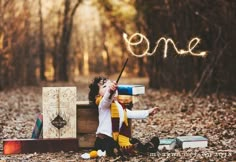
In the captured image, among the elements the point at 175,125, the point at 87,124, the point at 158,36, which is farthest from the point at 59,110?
the point at 158,36

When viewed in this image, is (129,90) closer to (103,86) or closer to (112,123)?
(103,86)

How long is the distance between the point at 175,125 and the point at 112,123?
351 centimetres

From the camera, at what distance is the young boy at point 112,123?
273 inches

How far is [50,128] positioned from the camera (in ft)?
24.3

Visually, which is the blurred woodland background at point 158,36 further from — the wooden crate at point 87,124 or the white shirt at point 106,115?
the white shirt at point 106,115

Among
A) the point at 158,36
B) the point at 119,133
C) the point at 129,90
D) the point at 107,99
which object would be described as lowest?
the point at 119,133

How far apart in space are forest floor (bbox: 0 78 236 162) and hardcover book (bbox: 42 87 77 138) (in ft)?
1.06

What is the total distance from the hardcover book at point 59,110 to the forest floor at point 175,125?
32 centimetres

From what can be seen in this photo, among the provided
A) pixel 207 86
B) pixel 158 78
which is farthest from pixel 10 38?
pixel 207 86

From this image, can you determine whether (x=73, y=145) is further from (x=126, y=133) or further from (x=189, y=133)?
(x=189, y=133)

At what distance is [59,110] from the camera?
24.3 ft

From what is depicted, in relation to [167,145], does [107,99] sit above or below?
above

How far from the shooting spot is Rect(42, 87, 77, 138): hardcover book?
738cm

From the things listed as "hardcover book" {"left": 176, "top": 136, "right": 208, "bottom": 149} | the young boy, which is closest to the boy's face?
the young boy
